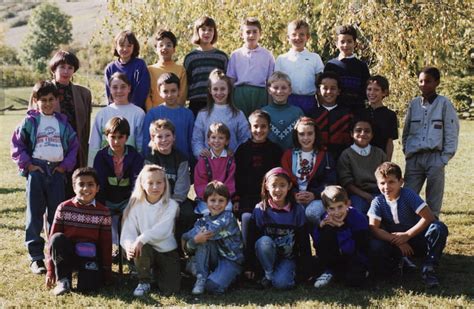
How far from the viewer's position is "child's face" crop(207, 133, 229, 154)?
5.74 meters

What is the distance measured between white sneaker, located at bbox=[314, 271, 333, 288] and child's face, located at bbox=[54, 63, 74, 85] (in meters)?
3.10

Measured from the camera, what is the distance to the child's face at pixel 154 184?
5.21 m

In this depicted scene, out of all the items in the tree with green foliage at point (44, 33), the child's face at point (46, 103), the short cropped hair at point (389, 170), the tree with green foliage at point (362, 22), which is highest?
the tree with green foliage at point (44, 33)

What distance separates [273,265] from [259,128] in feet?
4.22

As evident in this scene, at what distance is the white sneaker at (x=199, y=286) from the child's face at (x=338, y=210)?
1.20 meters

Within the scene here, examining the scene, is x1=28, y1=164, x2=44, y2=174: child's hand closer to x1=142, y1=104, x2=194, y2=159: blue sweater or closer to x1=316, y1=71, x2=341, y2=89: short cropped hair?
A: x1=142, y1=104, x2=194, y2=159: blue sweater

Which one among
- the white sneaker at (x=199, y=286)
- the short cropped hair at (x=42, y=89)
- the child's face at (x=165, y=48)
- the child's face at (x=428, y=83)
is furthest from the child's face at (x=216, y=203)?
the child's face at (x=428, y=83)

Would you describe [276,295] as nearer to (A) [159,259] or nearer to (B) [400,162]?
(A) [159,259]

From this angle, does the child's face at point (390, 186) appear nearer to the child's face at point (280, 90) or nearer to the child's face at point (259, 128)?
the child's face at point (259, 128)

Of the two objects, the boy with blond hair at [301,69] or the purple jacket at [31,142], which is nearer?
the purple jacket at [31,142]

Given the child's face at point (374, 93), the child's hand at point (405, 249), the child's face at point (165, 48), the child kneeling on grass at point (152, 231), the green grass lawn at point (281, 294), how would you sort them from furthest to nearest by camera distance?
the child's face at point (165, 48) < the child's face at point (374, 93) < the child's hand at point (405, 249) < the child kneeling on grass at point (152, 231) < the green grass lawn at point (281, 294)

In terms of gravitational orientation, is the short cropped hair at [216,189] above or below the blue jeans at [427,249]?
above

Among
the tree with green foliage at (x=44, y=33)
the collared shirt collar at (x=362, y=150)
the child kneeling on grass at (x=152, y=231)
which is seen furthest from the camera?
the tree with green foliage at (x=44, y=33)

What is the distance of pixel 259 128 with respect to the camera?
577 cm
